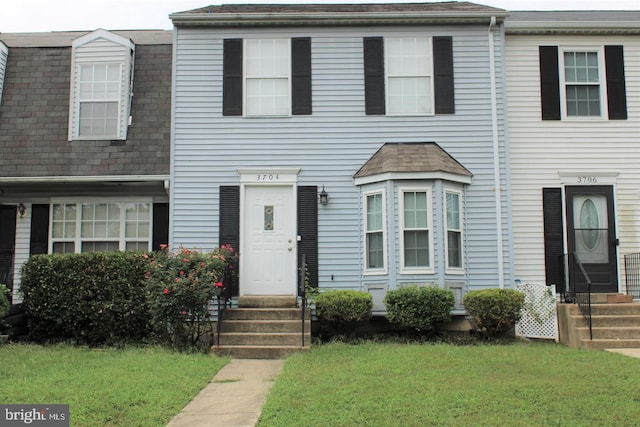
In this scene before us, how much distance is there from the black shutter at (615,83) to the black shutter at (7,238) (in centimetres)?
1141

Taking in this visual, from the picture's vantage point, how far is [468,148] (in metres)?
11.9

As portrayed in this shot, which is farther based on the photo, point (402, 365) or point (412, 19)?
point (412, 19)

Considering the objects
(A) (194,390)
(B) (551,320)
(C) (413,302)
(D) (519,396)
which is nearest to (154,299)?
(A) (194,390)

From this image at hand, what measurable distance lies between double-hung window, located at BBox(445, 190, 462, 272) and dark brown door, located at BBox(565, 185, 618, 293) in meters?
2.12

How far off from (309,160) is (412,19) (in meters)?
3.18

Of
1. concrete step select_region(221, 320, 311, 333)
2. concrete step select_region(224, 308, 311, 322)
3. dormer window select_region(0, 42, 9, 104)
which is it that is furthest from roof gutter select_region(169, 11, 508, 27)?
concrete step select_region(221, 320, 311, 333)

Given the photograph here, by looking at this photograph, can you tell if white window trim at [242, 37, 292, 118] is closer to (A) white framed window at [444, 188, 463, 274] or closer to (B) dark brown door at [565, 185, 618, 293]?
(A) white framed window at [444, 188, 463, 274]

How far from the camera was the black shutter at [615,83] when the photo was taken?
40.0 ft

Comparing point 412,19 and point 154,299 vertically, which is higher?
point 412,19

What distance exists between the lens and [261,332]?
413 inches

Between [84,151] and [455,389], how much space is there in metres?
8.34

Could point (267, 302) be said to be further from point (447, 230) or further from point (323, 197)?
point (447, 230)

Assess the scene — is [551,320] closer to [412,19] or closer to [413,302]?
[413,302]

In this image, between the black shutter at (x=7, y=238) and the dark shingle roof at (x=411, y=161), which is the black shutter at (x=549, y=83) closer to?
the dark shingle roof at (x=411, y=161)
